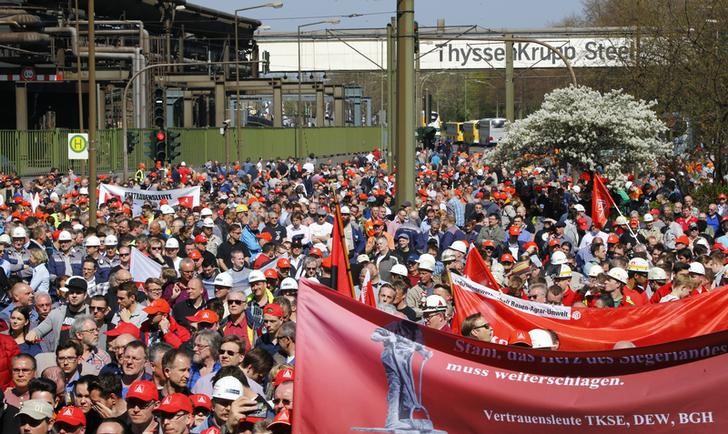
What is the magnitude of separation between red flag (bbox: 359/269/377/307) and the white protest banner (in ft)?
33.7

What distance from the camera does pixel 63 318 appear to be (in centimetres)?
1164

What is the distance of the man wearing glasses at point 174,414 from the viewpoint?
7383 mm

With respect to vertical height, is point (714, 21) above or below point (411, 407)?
above

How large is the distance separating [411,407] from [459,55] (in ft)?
282

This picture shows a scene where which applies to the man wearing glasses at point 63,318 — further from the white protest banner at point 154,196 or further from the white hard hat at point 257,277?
the white protest banner at point 154,196

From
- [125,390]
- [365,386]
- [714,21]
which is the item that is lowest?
[125,390]

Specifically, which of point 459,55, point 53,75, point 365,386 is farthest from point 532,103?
point 365,386

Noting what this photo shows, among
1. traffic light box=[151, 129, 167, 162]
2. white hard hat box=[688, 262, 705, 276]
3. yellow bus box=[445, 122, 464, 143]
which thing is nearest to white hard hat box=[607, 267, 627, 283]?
white hard hat box=[688, 262, 705, 276]

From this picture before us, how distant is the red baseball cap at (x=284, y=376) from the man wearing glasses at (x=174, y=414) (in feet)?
2.29

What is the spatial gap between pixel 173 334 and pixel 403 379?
195 inches

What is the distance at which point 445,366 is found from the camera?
614 cm

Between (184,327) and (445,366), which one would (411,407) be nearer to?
(445,366)

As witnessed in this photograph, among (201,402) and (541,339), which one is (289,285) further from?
(201,402)

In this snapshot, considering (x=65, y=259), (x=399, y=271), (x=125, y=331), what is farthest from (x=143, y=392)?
(x=65, y=259)
